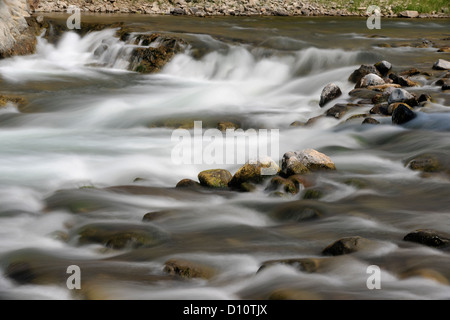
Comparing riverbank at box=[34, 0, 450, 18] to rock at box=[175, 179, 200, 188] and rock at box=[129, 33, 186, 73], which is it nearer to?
rock at box=[129, 33, 186, 73]

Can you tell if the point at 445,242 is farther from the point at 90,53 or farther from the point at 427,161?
the point at 90,53

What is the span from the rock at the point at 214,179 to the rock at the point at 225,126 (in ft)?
10.9

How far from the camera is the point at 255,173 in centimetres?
620

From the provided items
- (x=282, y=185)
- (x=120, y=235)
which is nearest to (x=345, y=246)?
(x=282, y=185)

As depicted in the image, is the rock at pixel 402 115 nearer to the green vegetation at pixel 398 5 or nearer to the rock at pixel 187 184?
the rock at pixel 187 184

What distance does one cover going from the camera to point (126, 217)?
542cm

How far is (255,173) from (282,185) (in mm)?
423

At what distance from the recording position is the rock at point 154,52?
600 inches

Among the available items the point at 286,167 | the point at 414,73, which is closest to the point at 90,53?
the point at 414,73

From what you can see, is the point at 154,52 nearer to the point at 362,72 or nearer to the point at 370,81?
the point at 362,72

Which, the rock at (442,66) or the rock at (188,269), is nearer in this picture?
the rock at (188,269)

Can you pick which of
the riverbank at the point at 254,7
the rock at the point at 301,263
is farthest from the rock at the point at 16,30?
the rock at the point at 301,263

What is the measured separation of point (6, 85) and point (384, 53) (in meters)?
9.57

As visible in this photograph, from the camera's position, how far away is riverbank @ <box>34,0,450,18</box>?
1141 inches
